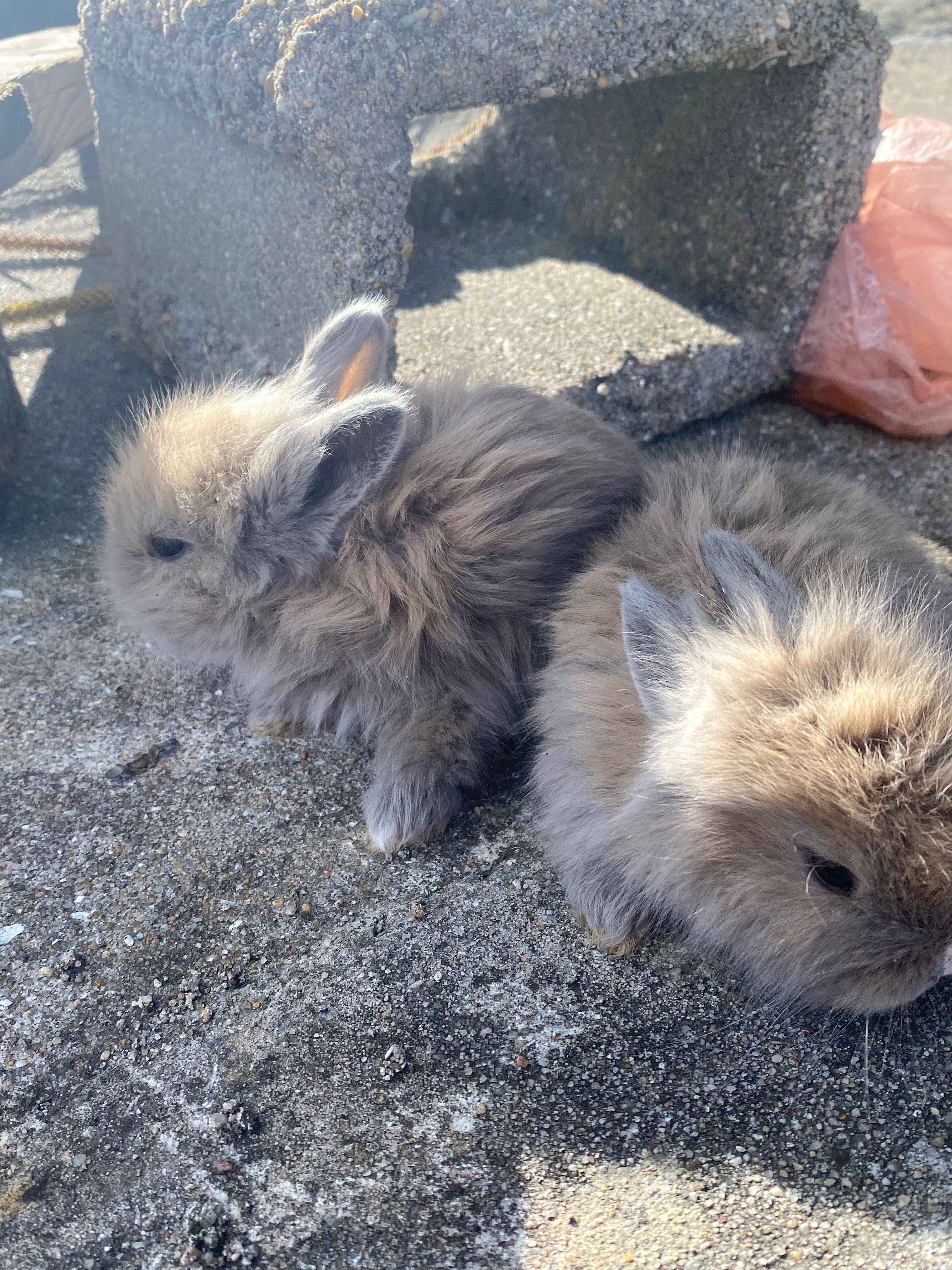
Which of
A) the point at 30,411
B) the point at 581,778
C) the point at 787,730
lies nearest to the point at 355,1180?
the point at 581,778

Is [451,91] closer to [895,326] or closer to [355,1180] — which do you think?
[895,326]

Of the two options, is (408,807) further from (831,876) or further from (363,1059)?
(831,876)

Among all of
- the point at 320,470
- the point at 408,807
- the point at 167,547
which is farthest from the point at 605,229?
the point at 408,807

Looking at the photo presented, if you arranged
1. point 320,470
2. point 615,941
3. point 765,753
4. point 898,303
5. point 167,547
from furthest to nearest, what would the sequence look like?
point 898,303 < point 167,547 < point 320,470 < point 615,941 < point 765,753

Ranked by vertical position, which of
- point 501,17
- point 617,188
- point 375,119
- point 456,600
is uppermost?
point 501,17

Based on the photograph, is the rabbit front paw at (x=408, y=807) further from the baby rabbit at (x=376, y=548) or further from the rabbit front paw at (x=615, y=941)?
the rabbit front paw at (x=615, y=941)

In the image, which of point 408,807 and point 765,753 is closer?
point 765,753
